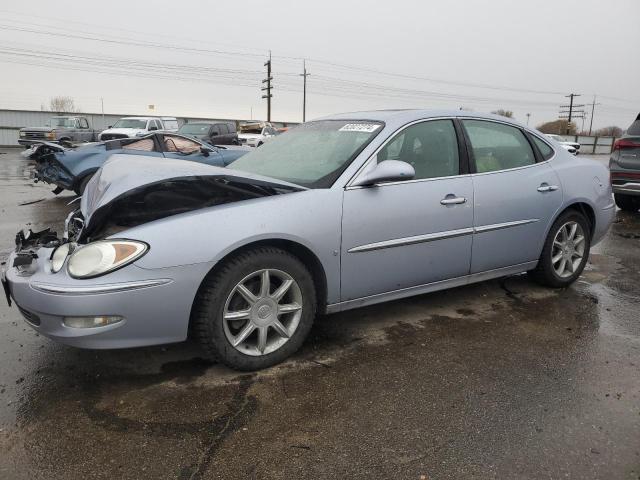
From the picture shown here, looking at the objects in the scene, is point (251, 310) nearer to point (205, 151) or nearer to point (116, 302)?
point (116, 302)

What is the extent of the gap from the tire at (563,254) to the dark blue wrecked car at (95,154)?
5.50 meters

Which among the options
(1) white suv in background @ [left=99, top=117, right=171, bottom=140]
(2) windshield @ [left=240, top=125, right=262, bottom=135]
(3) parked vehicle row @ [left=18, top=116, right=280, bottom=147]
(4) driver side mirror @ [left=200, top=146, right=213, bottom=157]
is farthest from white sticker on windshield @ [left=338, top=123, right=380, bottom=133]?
(2) windshield @ [left=240, top=125, right=262, bottom=135]

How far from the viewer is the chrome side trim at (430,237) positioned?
10.5 ft

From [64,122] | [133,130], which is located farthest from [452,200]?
[64,122]

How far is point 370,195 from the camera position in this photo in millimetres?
3219

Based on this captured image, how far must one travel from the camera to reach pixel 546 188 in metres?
4.21

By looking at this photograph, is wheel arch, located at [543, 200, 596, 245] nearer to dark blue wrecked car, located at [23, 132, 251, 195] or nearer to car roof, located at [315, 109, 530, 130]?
car roof, located at [315, 109, 530, 130]

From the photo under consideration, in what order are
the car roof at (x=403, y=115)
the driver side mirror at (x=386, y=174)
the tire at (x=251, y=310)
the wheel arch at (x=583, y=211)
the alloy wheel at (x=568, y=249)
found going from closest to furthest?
the tire at (x=251, y=310)
the driver side mirror at (x=386, y=174)
the car roof at (x=403, y=115)
the wheel arch at (x=583, y=211)
the alloy wheel at (x=568, y=249)

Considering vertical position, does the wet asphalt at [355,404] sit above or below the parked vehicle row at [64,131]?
below

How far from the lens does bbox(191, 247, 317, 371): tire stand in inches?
107

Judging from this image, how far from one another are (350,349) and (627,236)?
5.83m

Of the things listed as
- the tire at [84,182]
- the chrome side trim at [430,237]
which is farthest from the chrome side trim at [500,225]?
the tire at [84,182]

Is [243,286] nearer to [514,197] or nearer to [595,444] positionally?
[595,444]

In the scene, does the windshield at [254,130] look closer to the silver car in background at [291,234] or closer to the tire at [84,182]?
the tire at [84,182]
